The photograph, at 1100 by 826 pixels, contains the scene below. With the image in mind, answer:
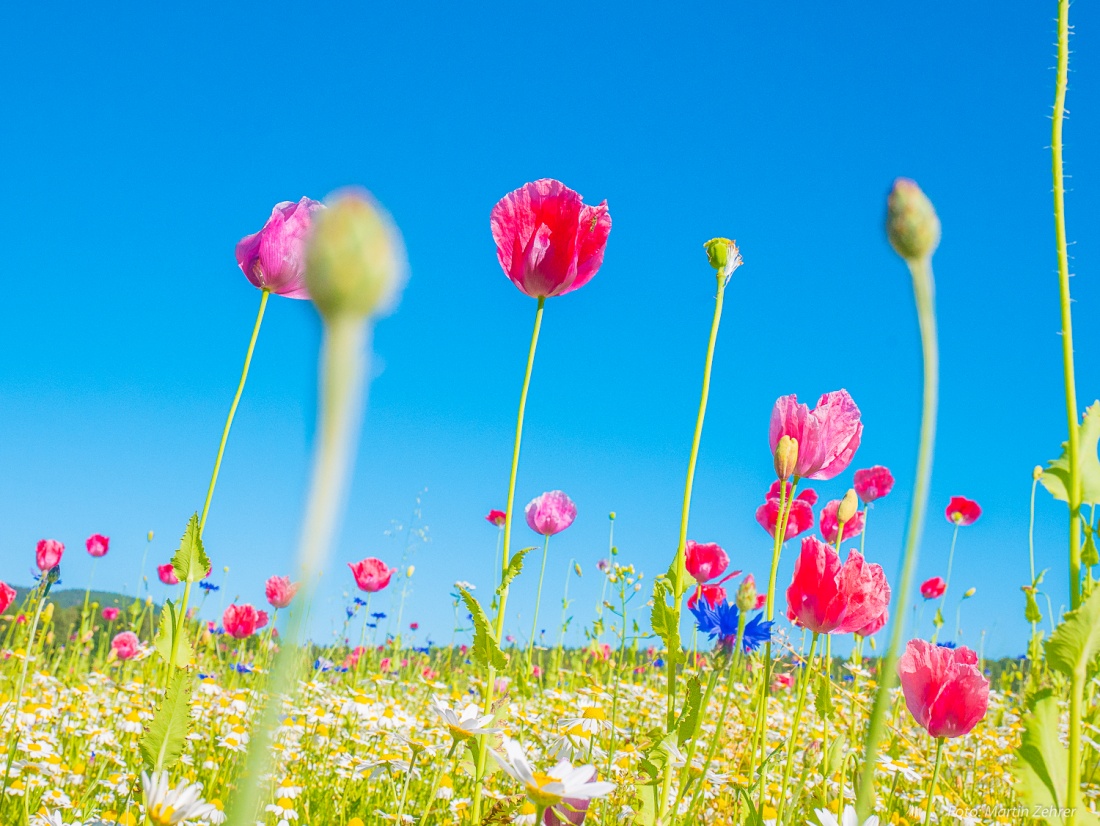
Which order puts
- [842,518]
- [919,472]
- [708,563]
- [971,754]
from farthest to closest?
[971,754]
[708,563]
[842,518]
[919,472]

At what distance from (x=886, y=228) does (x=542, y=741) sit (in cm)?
256

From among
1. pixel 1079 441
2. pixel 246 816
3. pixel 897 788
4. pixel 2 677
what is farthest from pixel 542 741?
pixel 246 816

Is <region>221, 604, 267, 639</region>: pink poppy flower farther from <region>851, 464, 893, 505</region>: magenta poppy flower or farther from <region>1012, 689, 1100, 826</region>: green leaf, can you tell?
<region>1012, 689, 1100, 826</region>: green leaf

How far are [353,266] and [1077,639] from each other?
1.03 m

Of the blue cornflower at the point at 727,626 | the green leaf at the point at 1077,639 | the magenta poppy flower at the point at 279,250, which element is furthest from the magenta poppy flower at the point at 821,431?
the magenta poppy flower at the point at 279,250

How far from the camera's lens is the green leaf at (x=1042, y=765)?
0.96 m

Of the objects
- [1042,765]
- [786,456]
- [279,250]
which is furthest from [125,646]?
[1042,765]

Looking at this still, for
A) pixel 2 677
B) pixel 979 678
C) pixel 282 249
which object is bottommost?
pixel 2 677

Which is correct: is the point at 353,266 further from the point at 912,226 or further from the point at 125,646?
the point at 125,646

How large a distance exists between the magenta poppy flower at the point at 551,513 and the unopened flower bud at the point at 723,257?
2033mm

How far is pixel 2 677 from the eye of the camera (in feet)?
12.3

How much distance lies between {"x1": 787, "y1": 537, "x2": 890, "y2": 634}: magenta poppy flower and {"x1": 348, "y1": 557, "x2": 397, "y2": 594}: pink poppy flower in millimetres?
2973

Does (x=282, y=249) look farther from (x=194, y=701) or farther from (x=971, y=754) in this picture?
(x=971, y=754)

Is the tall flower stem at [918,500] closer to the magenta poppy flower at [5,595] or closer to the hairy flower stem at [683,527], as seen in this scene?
the hairy flower stem at [683,527]
